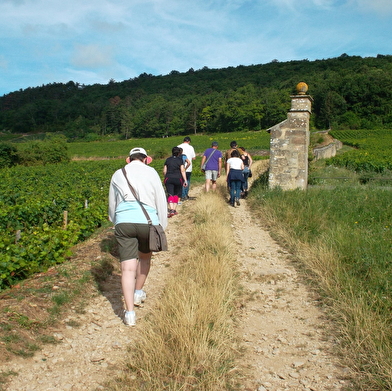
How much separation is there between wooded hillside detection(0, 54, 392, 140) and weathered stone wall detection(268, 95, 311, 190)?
195ft

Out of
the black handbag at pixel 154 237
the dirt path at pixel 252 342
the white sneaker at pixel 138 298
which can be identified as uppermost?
the black handbag at pixel 154 237

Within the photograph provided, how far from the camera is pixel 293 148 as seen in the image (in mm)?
10086

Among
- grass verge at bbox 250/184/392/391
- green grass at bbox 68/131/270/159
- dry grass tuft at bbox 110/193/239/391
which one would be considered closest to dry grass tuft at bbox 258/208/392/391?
grass verge at bbox 250/184/392/391

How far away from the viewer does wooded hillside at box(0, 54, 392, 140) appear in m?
70.0

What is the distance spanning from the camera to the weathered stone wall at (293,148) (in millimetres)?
10023

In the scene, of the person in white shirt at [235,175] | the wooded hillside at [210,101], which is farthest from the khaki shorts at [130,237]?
the wooded hillside at [210,101]

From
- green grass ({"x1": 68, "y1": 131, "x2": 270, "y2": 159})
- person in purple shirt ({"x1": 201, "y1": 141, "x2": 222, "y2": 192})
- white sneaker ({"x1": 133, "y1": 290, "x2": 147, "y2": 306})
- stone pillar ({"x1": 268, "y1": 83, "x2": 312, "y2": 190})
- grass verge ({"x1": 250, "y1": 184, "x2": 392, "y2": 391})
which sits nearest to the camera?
grass verge ({"x1": 250, "y1": 184, "x2": 392, "y2": 391})

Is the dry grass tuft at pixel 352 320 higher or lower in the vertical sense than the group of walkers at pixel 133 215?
lower

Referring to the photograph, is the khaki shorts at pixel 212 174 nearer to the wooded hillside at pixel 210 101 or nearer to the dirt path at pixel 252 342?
the dirt path at pixel 252 342

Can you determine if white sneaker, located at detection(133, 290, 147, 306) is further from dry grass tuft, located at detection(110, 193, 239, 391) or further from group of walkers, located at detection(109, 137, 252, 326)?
dry grass tuft, located at detection(110, 193, 239, 391)

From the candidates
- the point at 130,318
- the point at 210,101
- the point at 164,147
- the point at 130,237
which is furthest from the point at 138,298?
the point at 210,101

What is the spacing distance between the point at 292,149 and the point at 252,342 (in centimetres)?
733

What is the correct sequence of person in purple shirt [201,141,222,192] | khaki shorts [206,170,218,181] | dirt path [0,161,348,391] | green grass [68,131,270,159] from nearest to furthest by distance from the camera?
1. dirt path [0,161,348,391]
2. person in purple shirt [201,141,222,192]
3. khaki shorts [206,170,218,181]
4. green grass [68,131,270,159]

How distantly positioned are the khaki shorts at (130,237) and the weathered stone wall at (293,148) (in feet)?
22.5
